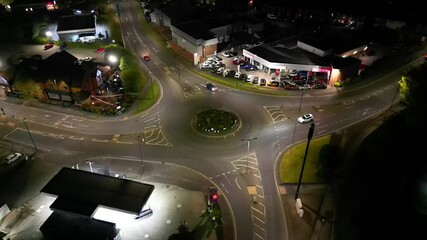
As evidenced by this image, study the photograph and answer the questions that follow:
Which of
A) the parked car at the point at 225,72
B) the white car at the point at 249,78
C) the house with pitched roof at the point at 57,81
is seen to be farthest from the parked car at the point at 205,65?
the house with pitched roof at the point at 57,81

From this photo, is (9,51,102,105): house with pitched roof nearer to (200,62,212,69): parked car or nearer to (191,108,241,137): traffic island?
(191,108,241,137): traffic island

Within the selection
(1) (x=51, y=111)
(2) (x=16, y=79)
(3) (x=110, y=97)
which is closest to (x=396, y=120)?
(3) (x=110, y=97)

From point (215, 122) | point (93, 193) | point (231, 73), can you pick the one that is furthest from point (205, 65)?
point (93, 193)

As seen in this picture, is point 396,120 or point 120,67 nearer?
point 396,120

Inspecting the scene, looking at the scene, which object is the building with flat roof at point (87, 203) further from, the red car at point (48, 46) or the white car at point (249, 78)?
the red car at point (48, 46)

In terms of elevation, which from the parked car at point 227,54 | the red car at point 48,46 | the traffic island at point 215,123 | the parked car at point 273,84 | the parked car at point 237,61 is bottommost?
the traffic island at point 215,123

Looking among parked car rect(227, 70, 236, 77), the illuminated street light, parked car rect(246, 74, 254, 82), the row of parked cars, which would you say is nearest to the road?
the row of parked cars

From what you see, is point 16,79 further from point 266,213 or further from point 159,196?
point 266,213
